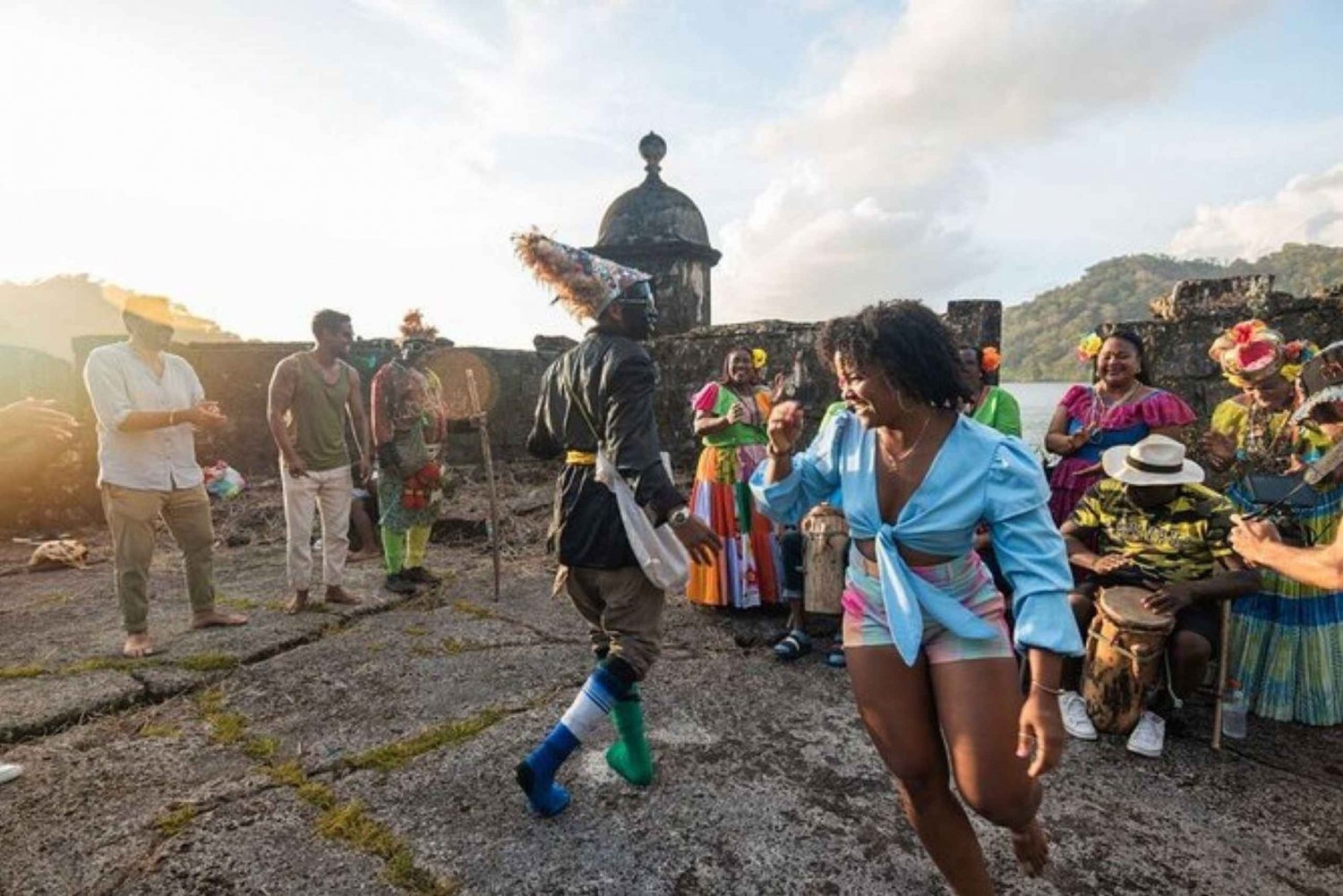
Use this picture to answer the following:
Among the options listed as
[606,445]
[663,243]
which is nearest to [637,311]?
[606,445]

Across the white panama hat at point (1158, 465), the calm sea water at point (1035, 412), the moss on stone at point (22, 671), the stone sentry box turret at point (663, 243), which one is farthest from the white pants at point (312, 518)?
the stone sentry box turret at point (663, 243)

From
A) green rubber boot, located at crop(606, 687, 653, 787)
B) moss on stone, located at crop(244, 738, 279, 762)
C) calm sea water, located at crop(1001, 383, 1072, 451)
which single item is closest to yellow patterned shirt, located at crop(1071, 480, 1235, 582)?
calm sea water, located at crop(1001, 383, 1072, 451)

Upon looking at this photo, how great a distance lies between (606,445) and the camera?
8.73ft

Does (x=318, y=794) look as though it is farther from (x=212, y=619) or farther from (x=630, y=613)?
(x=212, y=619)

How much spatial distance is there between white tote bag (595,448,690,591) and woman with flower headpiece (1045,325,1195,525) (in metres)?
2.56

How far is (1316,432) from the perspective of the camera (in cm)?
342

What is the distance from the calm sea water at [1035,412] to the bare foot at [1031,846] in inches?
44.9

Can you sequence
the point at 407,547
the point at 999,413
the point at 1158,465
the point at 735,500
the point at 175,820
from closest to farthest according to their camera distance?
the point at 175,820
the point at 1158,465
the point at 999,413
the point at 735,500
the point at 407,547

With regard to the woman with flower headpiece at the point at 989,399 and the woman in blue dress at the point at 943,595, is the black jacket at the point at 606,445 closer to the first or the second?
the woman in blue dress at the point at 943,595

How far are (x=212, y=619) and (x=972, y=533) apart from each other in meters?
4.87

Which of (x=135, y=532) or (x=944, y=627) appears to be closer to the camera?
(x=944, y=627)

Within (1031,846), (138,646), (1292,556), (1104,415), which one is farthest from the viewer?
(138,646)

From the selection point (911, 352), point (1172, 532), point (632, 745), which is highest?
point (911, 352)

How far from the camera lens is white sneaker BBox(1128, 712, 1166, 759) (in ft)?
10.0
